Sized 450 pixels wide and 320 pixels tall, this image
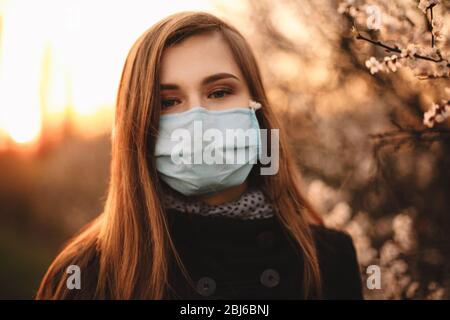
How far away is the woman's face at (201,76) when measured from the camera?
5.90 ft

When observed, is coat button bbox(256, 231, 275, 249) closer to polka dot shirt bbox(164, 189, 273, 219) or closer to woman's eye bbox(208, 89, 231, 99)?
polka dot shirt bbox(164, 189, 273, 219)

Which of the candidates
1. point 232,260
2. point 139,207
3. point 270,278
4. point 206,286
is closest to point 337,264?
point 270,278

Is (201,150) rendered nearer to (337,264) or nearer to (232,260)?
(232,260)

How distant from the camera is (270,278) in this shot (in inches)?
72.9

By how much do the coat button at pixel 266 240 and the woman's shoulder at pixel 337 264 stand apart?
253 mm

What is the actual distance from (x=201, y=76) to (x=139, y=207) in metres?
0.54

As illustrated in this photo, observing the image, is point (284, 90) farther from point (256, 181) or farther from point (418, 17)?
point (256, 181)

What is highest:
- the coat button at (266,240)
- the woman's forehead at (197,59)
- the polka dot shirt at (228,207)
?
the woman's forehead at (197,59)

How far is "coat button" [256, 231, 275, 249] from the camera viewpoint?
1.90 meters

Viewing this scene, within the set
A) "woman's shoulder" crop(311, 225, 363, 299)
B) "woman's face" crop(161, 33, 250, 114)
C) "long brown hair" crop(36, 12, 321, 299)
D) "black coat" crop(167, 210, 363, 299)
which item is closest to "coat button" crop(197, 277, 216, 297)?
"black coat" crop(167, 210, 363, 299)

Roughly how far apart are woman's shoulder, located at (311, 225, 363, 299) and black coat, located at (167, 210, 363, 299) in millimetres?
161

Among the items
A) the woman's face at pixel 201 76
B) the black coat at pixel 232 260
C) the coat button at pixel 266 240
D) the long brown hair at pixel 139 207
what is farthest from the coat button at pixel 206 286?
the woman's face at pixel 201 76

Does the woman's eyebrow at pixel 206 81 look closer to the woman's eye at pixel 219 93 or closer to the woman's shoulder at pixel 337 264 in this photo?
the woman's eye at pixel 219 93

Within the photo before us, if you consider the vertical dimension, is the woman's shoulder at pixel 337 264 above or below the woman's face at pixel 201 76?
below
